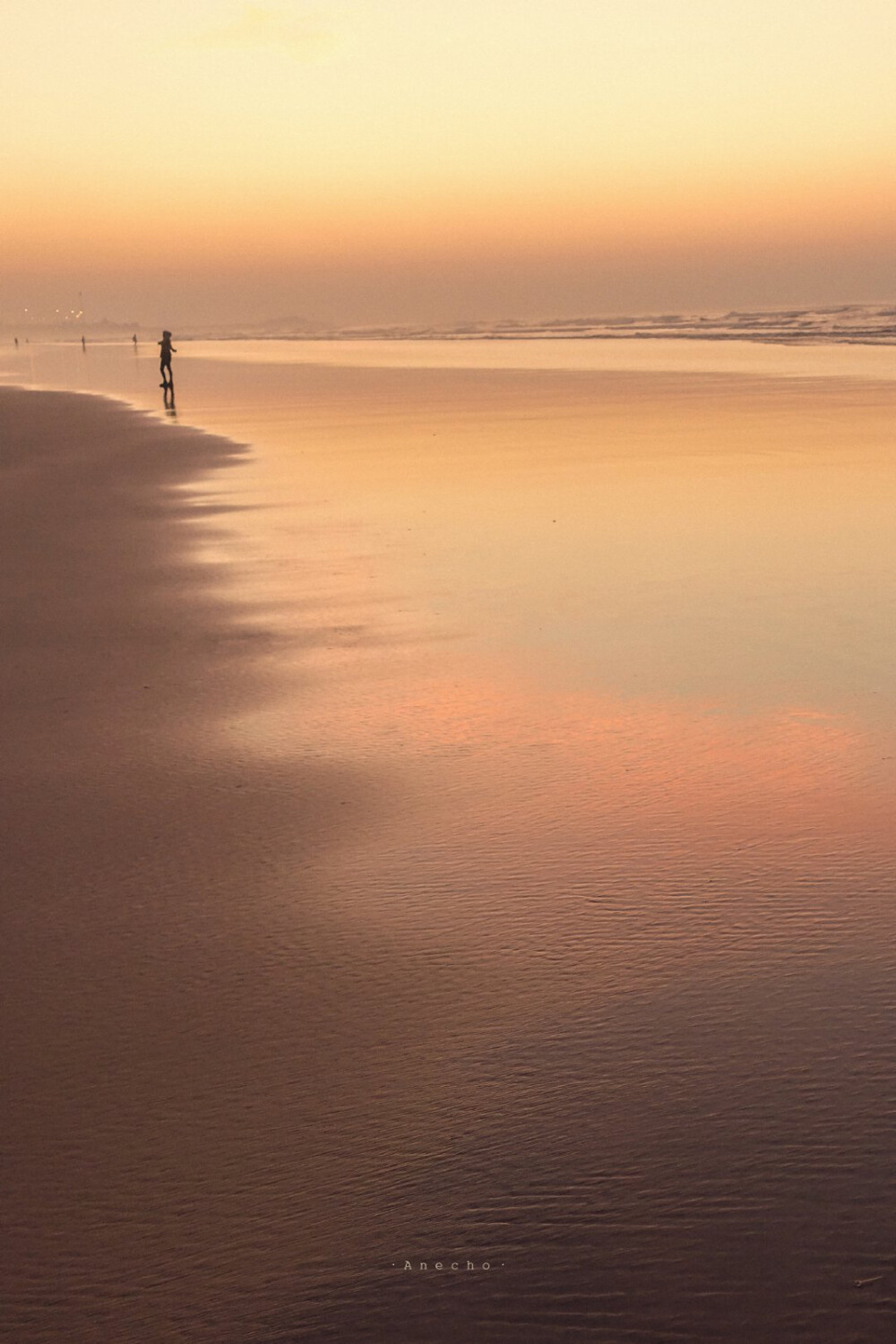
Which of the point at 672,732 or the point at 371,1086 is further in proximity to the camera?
the point at 672,732

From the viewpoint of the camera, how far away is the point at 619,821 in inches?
237

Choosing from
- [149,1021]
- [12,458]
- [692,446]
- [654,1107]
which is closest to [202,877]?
[149,1021]

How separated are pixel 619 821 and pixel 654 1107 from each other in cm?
227

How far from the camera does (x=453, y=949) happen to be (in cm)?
485

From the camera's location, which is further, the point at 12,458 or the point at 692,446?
the point at 12,458

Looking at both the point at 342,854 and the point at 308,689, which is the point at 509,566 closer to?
the point at 308,689

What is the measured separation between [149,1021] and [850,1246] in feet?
7.13

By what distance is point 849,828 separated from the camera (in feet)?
19.2

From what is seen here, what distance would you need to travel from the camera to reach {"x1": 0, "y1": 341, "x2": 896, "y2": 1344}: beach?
3.23 meters

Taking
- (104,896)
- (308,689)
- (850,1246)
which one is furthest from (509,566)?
(850,1246)

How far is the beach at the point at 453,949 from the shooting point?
3234 mm

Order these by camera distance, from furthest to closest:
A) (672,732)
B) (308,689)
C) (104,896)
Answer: (308,689) < (672,732) < (104,896)

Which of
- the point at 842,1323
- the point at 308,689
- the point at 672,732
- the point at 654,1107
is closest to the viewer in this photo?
the point at 842,1323

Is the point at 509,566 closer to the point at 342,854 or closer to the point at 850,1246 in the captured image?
Result: the point at 342,854
